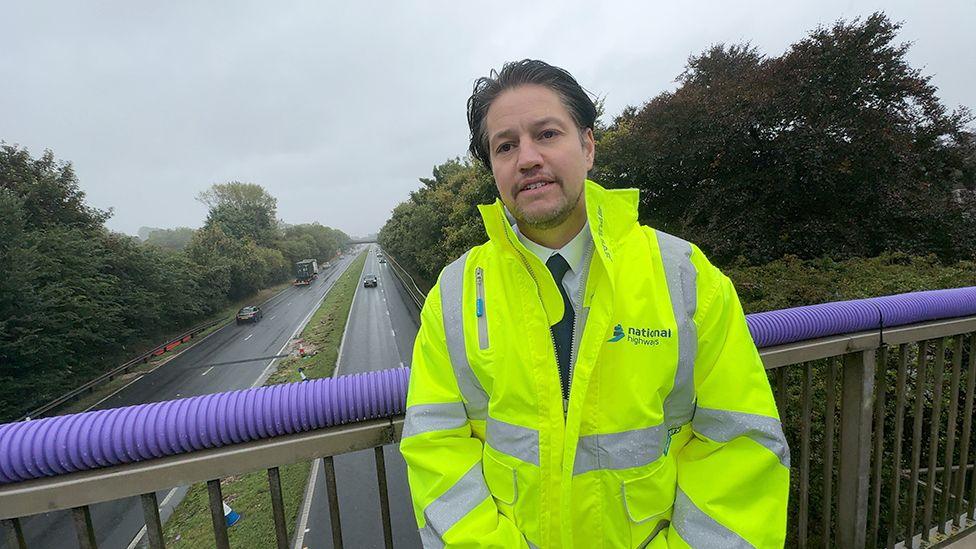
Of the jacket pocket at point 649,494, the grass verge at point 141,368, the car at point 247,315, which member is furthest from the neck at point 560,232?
the car at point 247,315

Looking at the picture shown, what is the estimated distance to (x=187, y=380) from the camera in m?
20.7

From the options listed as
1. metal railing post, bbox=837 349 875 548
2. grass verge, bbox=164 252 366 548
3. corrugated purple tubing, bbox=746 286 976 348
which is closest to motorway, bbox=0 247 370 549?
grass verge, bbox=164 252 366 548

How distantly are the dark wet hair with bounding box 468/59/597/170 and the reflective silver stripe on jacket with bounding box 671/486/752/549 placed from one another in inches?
50.9

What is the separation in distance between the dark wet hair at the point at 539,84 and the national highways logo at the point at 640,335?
0.80 meters

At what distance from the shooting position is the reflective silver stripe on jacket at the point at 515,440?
1.21 metres

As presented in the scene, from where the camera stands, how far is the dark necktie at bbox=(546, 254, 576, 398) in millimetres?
1303

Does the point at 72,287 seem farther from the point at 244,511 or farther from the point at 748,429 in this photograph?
the point at 748,429

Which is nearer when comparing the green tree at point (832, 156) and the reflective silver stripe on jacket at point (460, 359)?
the reflective silver stripe on jacket at point (460, 359)

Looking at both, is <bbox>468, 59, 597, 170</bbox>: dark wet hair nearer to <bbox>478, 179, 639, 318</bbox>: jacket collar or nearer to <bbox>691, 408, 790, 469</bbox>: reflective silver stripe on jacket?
<bbox>478, 179, 639, 318</bbox>: jacket collar

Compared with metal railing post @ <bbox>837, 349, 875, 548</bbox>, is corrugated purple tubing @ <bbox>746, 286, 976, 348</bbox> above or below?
above

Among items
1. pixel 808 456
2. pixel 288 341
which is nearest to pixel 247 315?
pixel 288 341

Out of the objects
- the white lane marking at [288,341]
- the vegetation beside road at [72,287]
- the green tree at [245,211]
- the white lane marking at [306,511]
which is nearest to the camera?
the white lane marking at [306,511]

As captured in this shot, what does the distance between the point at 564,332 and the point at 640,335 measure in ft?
0.78

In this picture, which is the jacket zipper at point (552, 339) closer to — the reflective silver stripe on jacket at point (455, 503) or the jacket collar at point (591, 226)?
the jacket collar at point (591, 226)
